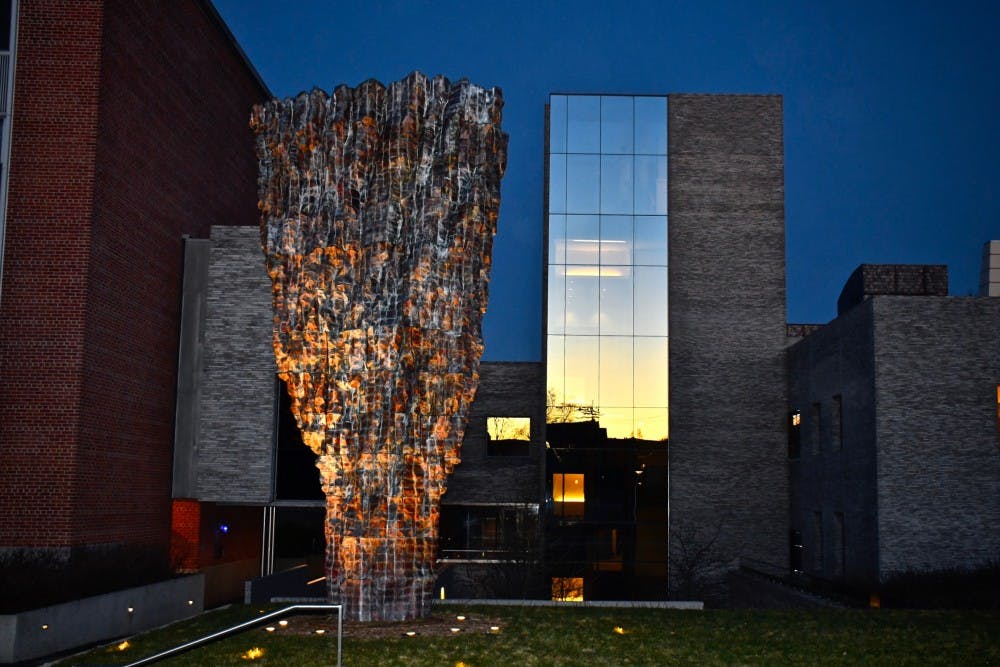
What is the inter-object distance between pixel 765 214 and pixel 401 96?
14665mm

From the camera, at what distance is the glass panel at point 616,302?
2528 centimetres

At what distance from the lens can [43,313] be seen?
1555 centimetres

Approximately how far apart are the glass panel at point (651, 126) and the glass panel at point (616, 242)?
77.6 inches

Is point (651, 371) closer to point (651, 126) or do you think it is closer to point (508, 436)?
point (508, 436)

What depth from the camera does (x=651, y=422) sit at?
25000 millimetres

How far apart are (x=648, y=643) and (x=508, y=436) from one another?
1438 centimetres

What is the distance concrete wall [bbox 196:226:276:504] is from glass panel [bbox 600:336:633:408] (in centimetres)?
921

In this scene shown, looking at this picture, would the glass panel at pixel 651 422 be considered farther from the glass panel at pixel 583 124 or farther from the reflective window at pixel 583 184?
the glass panel at pixel 583 124

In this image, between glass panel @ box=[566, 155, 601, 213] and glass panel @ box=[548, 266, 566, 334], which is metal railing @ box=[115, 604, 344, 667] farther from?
glass panel @ box=[566, 155, 601, 213]

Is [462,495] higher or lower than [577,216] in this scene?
lower

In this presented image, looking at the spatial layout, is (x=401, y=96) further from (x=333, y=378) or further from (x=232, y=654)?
(x=232, y=654)

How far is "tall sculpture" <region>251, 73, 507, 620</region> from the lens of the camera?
12508 mm

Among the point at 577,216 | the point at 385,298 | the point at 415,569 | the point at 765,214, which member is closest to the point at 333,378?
the point at 385,298

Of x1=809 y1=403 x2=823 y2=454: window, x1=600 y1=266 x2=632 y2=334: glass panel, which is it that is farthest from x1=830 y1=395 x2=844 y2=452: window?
x1=600 y1=266 x2=632 y2=334: glass panel
